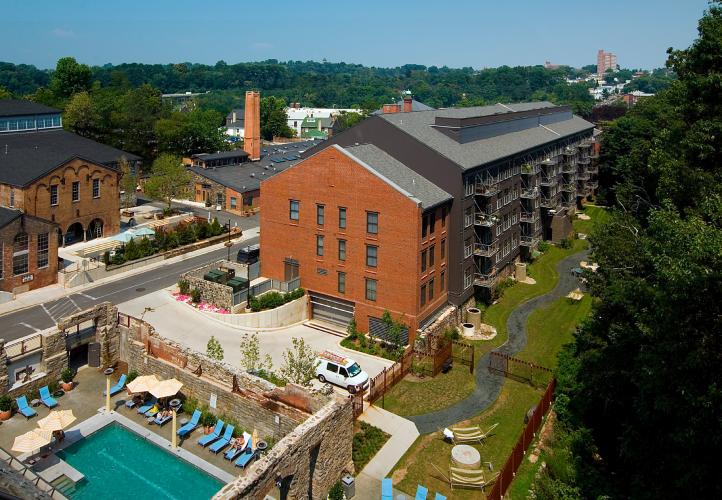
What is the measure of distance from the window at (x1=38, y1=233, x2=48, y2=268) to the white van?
84.4 feet

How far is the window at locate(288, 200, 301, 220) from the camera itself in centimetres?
4247

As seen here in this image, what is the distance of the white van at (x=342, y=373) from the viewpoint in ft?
105

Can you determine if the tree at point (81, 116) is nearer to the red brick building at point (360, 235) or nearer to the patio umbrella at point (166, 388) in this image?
the red brick building at point (360, 235)

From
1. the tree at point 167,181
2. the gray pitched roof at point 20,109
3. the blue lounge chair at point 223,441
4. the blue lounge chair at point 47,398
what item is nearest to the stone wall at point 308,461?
the blue lounge chair at point 223,441

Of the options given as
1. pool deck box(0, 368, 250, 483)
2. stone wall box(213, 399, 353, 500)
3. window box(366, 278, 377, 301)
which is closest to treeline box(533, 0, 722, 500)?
stone wall box(213, 399, 353, 500)

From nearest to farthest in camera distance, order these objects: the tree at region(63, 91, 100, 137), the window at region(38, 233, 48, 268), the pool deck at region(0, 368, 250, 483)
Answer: the pool deck at region(0, 368, 250, 483)
the window at region(38, 233, 48, 268)
the tree at region(63, 91, 100, 137)

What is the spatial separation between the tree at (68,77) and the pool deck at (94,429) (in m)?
99.6

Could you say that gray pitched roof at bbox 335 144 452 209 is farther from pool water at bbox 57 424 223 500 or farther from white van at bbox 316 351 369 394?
pool water at bbox 57 424 223 500

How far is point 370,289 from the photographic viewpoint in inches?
1576

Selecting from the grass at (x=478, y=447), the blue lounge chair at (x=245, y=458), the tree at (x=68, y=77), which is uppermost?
the tree at (x=68, y=77)

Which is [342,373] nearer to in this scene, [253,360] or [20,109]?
[253,360]

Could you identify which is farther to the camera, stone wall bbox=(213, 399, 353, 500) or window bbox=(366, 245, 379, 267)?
window bbox=(366, 245, 379, 267)

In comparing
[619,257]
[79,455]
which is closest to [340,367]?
[79,455]

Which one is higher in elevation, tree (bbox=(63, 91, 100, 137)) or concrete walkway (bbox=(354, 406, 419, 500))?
tree (bbox=(63, 91, 100, 137))
